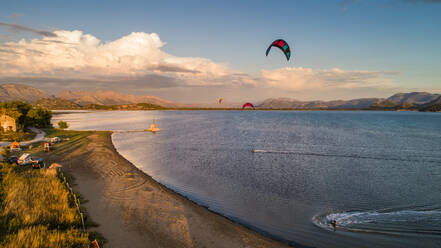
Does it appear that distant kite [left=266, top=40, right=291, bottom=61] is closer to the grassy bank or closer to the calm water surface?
the calm water surface

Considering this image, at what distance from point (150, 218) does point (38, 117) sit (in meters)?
82.1

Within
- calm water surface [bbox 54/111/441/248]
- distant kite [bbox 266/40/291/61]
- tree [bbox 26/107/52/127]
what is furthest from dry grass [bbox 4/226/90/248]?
tree [bbox 26/107/52/127]

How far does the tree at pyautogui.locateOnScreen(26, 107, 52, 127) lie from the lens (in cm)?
7312

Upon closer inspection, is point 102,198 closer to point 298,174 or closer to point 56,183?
point 56,183

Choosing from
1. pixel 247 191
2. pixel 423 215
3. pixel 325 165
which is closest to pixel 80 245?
pixel 247 191

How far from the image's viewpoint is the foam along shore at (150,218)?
13742 mm

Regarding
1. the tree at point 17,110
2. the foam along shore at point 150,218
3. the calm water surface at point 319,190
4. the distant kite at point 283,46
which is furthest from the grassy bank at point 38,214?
the tree at point 17,110

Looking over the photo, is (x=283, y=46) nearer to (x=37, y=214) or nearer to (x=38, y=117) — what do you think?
(x=37, y=214)

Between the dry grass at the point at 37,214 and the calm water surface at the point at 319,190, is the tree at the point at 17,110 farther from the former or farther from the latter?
the dry grass at the point at 37,214

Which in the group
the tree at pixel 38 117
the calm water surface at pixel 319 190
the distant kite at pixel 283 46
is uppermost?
the distant kite at pixel 283 46

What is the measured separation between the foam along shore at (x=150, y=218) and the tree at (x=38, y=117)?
63.7 metres

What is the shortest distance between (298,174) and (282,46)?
16971mm

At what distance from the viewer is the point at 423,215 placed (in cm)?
1808

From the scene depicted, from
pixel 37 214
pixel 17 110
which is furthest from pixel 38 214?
pixel 17 110
